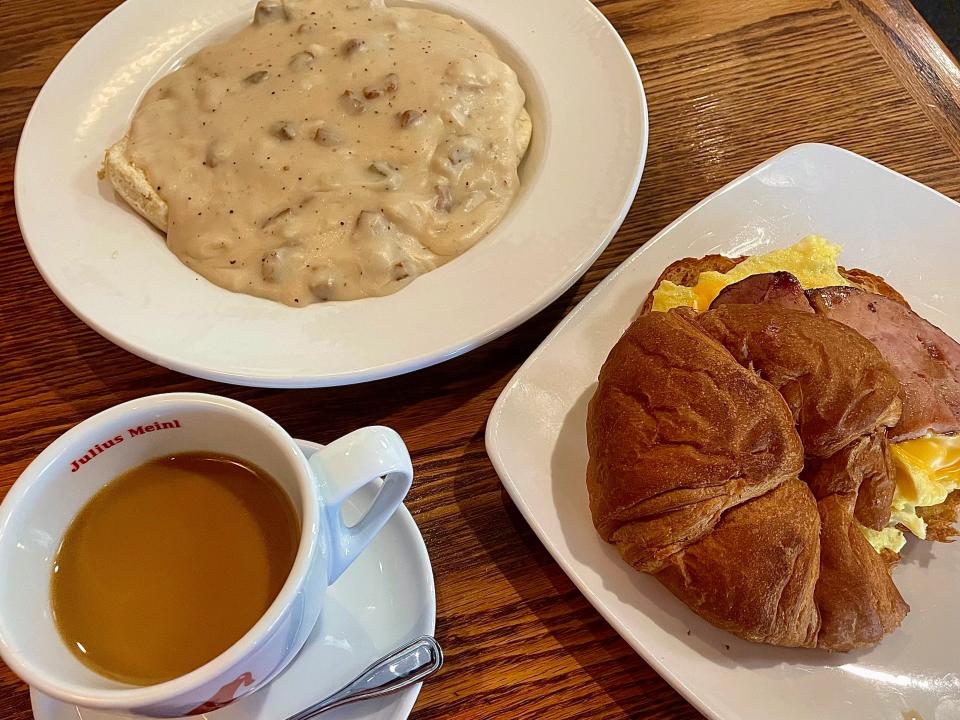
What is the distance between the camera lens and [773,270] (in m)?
1.38

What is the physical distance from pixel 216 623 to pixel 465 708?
0.42 meters

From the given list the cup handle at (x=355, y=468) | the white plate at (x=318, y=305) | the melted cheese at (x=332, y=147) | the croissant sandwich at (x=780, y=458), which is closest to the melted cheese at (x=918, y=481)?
the croissant sandwich at (x=780, y=458)

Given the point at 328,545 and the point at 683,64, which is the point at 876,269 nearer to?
the point at 683,64

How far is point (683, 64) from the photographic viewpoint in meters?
1.95

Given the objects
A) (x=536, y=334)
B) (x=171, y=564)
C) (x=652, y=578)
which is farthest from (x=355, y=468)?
(x=536, y=334)

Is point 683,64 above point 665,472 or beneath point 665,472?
above

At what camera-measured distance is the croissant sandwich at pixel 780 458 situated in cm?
104

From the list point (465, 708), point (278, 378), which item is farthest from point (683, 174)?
point (465, 708)

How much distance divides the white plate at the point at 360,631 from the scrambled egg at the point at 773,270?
0.61 m

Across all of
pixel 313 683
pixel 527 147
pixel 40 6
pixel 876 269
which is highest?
pixel 40 6

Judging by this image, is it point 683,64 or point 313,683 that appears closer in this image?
point 313,683

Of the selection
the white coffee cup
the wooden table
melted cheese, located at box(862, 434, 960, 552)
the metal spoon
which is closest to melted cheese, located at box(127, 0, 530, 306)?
the wooden table

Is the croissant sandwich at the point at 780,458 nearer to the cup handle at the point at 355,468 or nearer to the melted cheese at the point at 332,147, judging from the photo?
the cup handle at the point at 355,468

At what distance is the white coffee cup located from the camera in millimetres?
760
